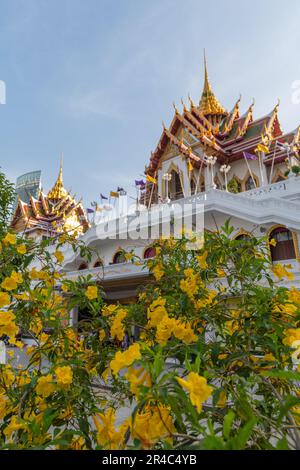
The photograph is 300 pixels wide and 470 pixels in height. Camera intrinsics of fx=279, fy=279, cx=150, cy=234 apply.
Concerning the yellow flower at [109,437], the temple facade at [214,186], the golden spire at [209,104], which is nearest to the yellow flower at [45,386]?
the yellow flower at [109,437]

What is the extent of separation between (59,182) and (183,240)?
3549 cm

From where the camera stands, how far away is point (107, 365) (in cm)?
172

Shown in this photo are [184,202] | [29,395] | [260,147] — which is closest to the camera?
[29,395]

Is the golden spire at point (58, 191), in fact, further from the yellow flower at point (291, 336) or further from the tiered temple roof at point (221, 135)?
the yellow flower at point (291, 336)

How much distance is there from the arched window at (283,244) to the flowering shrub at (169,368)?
29.1 ft

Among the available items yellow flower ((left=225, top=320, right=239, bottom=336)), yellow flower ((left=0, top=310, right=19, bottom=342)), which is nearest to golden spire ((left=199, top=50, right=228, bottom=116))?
yellow flower ((left=225, top=320, right=239, bottom=336))

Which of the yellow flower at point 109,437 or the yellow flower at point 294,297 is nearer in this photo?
the yellow flower at point 109,437

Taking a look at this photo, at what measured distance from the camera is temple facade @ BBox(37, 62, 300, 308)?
10.2 metres

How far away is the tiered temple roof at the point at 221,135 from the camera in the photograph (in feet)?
57.5

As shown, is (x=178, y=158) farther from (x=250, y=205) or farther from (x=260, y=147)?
(x=250, y=205)

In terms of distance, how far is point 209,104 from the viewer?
22.5 metres

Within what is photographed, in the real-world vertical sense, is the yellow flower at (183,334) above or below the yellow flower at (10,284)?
below

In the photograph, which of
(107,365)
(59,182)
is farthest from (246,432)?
(59,182)
